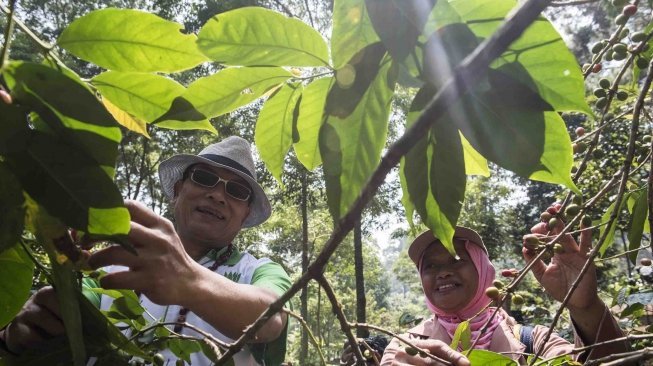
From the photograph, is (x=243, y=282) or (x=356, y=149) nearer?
(x=356, y=149)

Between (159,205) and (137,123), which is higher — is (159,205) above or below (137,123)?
above

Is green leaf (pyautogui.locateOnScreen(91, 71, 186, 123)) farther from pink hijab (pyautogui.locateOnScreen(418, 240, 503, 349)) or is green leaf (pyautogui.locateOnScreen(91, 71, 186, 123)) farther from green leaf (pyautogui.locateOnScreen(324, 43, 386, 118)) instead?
pink hijab (pyautogui.locateOnScreen(418, 240, 503, 349))

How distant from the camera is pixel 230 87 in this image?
22.4 inches

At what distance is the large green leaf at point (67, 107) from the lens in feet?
1.35

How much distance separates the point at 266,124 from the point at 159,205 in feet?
40.2

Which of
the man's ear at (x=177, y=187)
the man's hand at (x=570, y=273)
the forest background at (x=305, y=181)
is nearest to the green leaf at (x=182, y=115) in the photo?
the man's hand at (x=570, y=273)

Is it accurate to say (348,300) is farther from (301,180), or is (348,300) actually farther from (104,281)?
(104,281)

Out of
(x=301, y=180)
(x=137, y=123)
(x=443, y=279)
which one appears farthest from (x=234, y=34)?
(x=301, y=180)

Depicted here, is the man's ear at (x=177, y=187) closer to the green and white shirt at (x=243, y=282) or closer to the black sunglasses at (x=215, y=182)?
the black sunglasses at (x=215, y=182)

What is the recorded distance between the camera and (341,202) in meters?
0.50

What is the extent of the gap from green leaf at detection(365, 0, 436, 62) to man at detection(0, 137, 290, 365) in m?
0.33

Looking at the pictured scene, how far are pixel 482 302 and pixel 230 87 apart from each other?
142 cm

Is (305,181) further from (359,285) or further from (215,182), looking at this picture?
(215,182)

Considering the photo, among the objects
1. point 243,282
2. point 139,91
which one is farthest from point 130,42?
point 243,282
